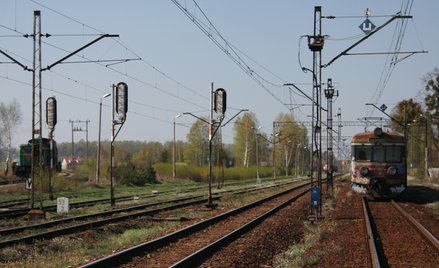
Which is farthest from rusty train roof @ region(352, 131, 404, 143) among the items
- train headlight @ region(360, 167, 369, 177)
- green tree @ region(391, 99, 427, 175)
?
green tree @ region(391, 99, 427, 175)

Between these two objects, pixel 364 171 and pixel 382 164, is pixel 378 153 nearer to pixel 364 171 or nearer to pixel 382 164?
pixel 382 164

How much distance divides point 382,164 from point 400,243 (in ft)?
48.4

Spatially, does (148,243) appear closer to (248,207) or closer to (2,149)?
(248,207)

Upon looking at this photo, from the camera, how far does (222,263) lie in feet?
39.8

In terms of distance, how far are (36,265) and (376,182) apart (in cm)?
2133

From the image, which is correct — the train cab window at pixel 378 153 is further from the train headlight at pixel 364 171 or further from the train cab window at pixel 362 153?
the train headlight at pixel 364 171

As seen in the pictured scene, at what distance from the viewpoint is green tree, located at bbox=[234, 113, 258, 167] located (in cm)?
12525

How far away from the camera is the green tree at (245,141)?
125 meters

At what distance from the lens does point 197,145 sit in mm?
122312

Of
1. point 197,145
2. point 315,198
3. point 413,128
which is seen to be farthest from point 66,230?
point 197,145

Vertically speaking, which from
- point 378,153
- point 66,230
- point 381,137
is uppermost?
point 381,137

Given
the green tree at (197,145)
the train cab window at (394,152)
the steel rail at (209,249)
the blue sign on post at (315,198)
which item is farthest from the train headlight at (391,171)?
the green tree at (197,145)

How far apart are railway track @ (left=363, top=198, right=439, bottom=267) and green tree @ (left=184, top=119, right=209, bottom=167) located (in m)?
97.7

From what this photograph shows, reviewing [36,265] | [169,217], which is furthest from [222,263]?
[169,217]
